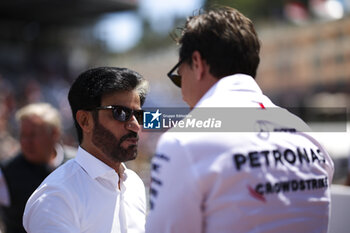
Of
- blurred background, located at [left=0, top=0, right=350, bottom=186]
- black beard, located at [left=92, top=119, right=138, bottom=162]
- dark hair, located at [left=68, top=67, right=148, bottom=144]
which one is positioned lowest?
blurred background, located at [left=0, top=0, right=350, bottom=186]

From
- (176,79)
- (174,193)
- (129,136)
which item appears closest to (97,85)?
(129,136)

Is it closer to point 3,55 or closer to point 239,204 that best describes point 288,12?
point 3,55

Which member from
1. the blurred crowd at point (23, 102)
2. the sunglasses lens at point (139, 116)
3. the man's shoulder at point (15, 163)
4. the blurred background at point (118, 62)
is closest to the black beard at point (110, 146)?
the sunglasses lens at point (139, 116)

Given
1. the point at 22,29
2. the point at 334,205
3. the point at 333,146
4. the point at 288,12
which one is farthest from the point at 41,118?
the point at 288,12

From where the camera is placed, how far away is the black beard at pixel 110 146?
6.72 feet

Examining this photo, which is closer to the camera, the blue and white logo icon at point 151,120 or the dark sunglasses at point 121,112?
the dark sunglasses at point 121,112

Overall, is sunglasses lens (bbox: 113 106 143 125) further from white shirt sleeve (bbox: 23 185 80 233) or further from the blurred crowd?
the blurred crowd

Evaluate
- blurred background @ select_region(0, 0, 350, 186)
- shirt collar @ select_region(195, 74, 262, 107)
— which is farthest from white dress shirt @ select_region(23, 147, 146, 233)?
blurred background @ select_region(0, 0, 350, 186)

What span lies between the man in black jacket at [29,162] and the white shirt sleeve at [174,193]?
2256 millimetres

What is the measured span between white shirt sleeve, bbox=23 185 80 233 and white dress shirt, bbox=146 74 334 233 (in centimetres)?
51

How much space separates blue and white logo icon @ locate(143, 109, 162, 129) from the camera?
218 centimetres

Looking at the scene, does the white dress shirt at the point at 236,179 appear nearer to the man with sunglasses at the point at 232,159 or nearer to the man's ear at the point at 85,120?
the man with sunglasses at the point at 232,159

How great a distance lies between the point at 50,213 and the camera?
5.76 feet

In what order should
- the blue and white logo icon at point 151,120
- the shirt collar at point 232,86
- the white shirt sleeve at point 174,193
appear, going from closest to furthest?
the white shirt sleeve at point 174,193 → the shirt collar at point 232,86 → the blue and white logo icon at point 151,120
